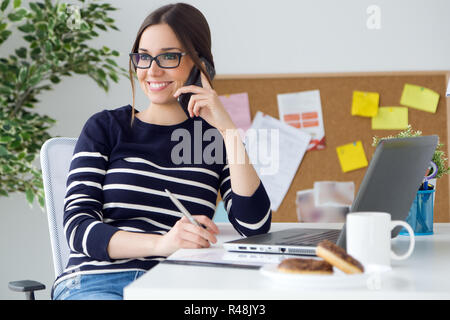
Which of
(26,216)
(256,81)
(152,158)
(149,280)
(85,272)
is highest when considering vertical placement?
(256,81)

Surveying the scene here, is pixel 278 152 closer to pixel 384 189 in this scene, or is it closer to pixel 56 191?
pixel 56 191

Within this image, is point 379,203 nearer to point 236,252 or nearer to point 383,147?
point 383,147

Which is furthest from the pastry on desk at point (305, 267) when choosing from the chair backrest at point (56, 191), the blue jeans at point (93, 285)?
the chair backrest at point (56, 191)

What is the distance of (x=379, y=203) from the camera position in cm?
86

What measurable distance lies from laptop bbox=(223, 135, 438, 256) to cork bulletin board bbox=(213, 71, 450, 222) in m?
Result: 1.39

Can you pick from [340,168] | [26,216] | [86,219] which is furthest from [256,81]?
[86,219]

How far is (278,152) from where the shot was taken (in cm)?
246

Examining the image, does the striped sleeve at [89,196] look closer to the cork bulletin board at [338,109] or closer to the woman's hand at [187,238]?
the woman's hand at [187,238]

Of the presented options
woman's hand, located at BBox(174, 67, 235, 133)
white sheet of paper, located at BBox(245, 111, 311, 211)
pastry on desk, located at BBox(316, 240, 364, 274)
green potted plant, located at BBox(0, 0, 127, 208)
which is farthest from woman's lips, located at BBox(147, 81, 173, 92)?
white sheet of paper, located at BBox(245, 111, 311, 211)

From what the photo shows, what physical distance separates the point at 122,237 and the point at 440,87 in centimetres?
183

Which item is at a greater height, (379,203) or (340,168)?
(379,203)

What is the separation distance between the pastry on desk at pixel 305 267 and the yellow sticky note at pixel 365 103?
5.96ft

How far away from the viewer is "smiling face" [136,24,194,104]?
1.29 metres

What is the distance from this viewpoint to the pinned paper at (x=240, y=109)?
2.47 metres
